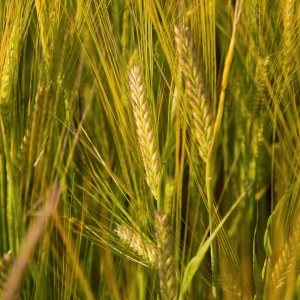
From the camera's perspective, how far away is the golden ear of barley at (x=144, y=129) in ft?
2.21

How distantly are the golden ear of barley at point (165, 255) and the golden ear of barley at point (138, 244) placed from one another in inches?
3.2

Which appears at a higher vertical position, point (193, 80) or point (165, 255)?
point (193, 80)

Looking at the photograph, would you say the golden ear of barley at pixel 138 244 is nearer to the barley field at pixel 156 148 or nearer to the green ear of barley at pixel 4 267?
the barley field at pixel 156 148

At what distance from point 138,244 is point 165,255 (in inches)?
5.2

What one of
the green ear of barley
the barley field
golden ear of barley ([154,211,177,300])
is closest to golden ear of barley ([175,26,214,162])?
the barley field

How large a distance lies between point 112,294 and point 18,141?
0.29 meters

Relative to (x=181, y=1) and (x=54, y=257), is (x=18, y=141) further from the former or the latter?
(x=181, y=1)

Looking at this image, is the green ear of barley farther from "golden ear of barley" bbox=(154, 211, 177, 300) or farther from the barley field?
"golden ear of barley" bbox=(154, 211, 177, 300)

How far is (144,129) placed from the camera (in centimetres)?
68

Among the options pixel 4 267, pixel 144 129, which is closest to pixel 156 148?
pixel 144 129

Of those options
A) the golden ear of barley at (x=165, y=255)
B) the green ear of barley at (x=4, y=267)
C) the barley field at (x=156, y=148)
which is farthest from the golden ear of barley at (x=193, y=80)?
the green ear of barley at (x=4, y=267)

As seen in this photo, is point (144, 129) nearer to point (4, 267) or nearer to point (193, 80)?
point (193, 80)

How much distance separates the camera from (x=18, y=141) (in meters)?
0.84

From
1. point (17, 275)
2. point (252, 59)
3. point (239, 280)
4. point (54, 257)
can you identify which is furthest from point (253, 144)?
point (17, 275)
